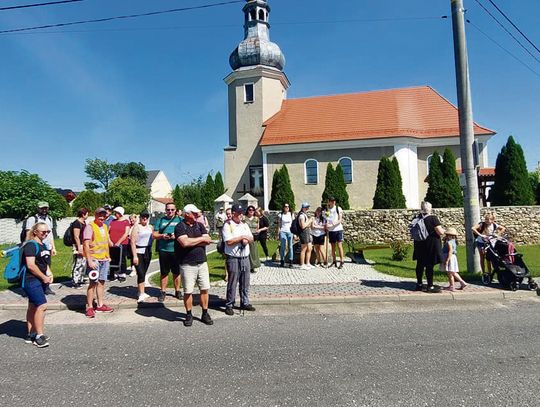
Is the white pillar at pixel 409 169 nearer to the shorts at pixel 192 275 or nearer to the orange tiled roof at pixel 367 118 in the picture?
the orange tiled roof at pixel 367 118

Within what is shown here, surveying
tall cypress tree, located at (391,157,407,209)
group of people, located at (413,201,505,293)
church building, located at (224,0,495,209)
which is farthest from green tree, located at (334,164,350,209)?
group of people, located at (413,201,505,293)

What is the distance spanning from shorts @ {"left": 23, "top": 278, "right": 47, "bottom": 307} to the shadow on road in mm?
784

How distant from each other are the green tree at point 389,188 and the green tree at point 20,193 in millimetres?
23129

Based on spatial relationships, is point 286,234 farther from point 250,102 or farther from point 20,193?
point 250,102

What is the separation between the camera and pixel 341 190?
25922mm

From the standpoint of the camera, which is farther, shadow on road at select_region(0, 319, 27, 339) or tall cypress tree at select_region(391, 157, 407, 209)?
tall cypress tree at select_region(391, 157, 407, 209)

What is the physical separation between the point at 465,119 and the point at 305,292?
5.92 metres

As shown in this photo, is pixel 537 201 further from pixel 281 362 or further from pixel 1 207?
pixel 1 207

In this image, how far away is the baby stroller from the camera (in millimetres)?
7152

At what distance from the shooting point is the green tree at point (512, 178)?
18.6 metres

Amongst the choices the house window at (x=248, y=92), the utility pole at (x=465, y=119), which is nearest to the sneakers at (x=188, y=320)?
the utility pole at (x=465, y=119)

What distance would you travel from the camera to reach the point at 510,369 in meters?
3.77

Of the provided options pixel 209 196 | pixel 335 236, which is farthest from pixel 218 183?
pixel 335 236

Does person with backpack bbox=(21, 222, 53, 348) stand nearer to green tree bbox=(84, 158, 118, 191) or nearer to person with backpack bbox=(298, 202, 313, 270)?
person with backpack bbox=(298, 202, 313, 270)
